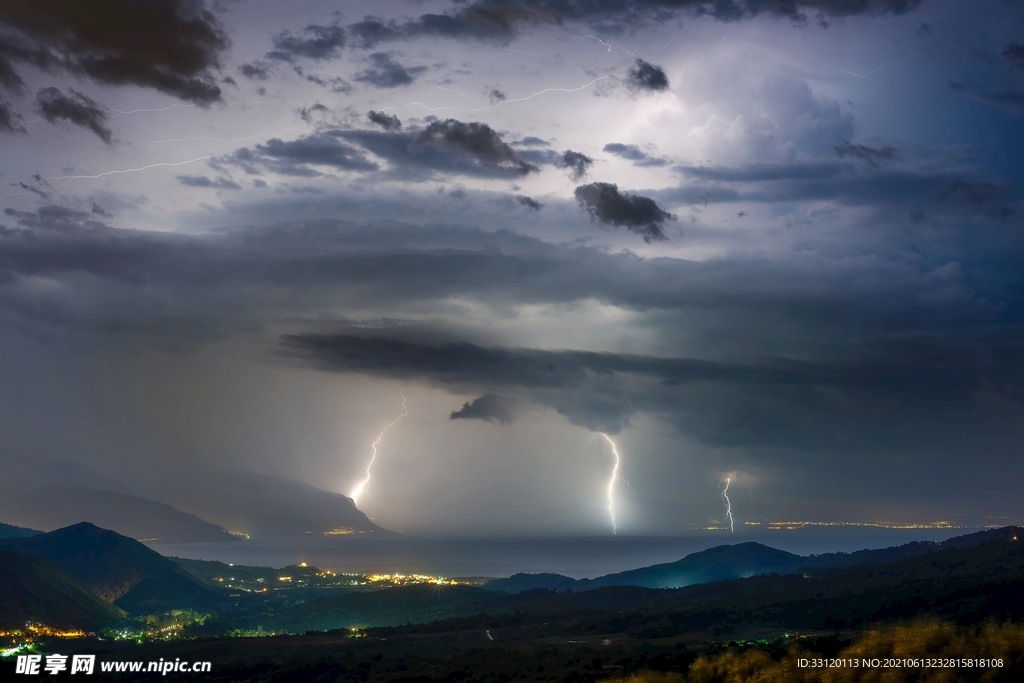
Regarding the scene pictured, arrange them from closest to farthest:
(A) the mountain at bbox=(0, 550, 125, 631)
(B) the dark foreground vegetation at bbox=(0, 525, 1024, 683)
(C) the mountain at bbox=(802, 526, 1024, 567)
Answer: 1. (B) the dark foreground vegetation at bbox=(0, 525, 1024, 683)
2. (A) the mountain at bbox=(0, 550, 125, 631)
3. (C) the mountain at bbox=(802, 526, 1024, 567)

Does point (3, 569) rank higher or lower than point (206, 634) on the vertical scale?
higher

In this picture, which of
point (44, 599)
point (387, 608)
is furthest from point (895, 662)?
point (44, 599)

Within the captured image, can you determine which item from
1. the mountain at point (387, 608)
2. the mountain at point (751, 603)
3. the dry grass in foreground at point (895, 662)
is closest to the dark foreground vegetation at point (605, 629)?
the dry grass in foreground at point (895, 662)

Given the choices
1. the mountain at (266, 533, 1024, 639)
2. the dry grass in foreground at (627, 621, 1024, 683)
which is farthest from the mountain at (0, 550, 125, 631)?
the dry grass in foreground at (627, 621, 1024, 683)

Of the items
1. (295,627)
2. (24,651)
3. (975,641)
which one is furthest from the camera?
(295,627)

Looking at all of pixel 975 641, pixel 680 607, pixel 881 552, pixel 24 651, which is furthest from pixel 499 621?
pixel 881 552

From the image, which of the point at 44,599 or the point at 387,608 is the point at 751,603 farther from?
the point at 44,599

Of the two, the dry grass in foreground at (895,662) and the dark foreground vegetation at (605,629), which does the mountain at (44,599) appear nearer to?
the dark foreground vegetation at (605,629)

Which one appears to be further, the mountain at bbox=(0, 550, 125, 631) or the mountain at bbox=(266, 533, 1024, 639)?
the mountain at bbox=(0, 550, 125, 631)

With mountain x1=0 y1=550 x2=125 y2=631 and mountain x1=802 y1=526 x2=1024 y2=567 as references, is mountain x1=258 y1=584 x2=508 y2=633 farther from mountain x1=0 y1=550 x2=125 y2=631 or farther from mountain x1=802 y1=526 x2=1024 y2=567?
mountain x1=802 y1=526 x2=1024 y2=567

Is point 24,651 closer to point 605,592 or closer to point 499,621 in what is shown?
point 499,621
